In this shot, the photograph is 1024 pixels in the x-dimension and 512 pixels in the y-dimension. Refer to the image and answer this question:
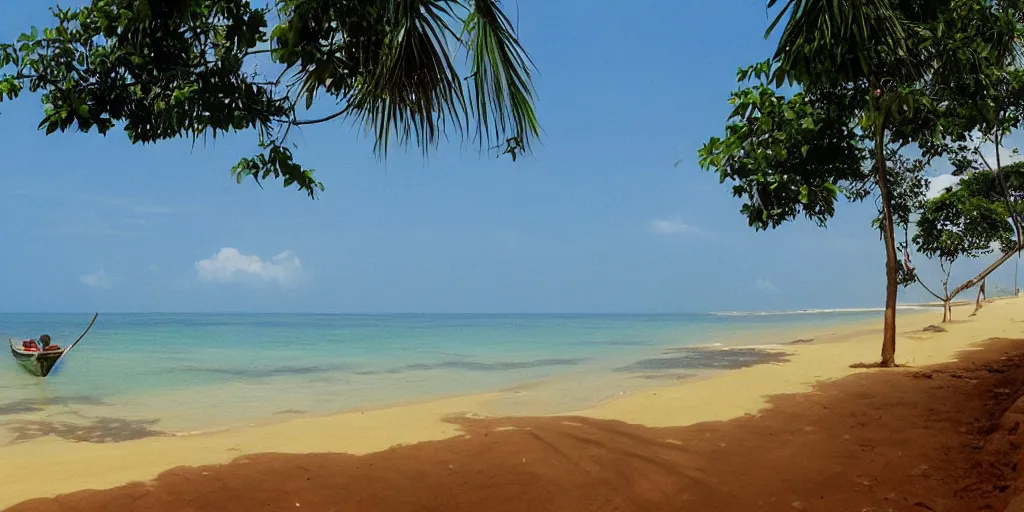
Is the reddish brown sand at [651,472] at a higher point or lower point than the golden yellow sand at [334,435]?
higher

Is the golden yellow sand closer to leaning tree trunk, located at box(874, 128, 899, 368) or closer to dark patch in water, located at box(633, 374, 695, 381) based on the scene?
leaning tree trunk, located at box(874, 128, 899, 368)

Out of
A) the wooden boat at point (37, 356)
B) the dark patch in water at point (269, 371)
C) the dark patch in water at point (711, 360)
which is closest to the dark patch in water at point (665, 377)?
the dark patch in water at point (711, 360)

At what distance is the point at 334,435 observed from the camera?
20.2 ft

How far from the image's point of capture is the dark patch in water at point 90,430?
7.70m

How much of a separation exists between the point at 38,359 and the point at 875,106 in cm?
1487

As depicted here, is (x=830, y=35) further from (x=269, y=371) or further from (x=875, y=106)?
(x=269, y=371)

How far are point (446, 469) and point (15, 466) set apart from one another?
3935 mm

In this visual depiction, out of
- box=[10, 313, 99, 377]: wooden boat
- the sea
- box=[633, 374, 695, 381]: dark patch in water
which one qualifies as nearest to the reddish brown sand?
the sea

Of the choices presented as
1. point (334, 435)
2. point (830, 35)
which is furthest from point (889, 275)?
point (334, 435)

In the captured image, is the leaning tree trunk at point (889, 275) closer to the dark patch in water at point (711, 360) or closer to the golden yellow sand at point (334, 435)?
the golden yellow sand at point (334, 435)

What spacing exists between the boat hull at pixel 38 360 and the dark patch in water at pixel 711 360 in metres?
11.2

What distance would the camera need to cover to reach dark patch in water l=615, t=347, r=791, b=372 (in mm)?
13032

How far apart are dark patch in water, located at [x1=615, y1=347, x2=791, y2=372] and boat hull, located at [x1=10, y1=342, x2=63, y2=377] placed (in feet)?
36.8

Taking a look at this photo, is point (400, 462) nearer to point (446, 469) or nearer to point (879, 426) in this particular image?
point (446, 469)
